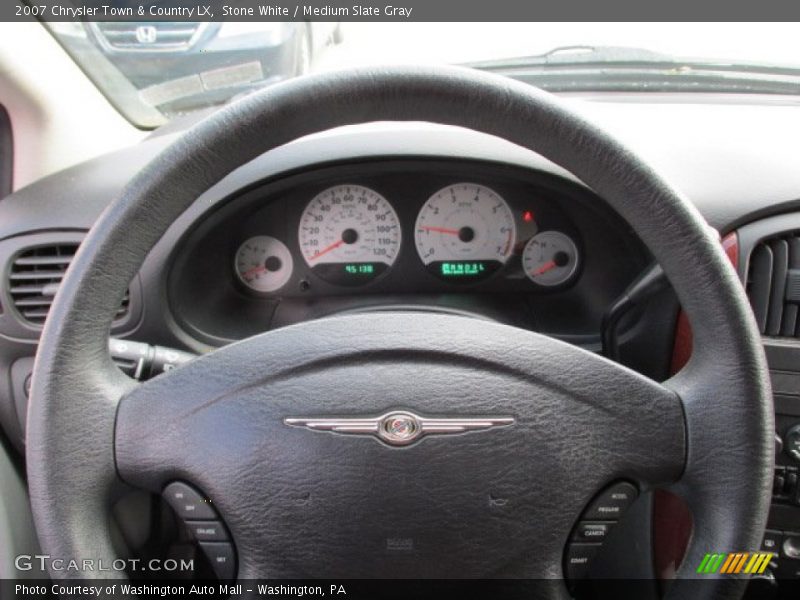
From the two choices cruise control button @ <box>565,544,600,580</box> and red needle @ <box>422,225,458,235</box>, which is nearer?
cruise control button @ <box>565,544,600,580</box>

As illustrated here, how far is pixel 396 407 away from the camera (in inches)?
39.3

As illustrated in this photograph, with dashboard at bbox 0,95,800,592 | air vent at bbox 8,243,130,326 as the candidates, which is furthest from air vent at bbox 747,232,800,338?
air vent at bbox 8,243,130,326

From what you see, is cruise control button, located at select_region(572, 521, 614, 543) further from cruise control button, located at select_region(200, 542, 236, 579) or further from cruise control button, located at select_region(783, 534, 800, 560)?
cruise control button, located at select_region(783, 534, 800, 560)

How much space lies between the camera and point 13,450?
1.71m

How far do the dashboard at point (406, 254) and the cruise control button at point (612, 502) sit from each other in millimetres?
686

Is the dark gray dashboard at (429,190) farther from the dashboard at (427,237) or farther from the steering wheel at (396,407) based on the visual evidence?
the steering wheel at (396,407)

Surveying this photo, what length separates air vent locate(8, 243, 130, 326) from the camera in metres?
1.58

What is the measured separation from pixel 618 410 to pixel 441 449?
9.3 inches

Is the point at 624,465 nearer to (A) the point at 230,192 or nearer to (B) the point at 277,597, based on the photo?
(B) the point at 277,597

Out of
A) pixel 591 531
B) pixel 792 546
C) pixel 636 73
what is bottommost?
pixel 792 546

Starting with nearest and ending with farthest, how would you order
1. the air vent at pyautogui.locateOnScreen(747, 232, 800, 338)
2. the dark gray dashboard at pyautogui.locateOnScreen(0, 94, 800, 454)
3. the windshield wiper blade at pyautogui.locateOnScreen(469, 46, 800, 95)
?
the air vent at pyautogui.locateOnScreen(747, 232, 800, 338), the dark gray dashboard at pyautogui.locateOnScreen(0, 94, 800, 454), the windshield wiper blade at pyautogui.locateOnScreen(469, 46, 800, 95)

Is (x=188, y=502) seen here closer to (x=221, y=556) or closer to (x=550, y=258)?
(x=221, y=556)

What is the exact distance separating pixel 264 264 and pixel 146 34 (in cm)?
63

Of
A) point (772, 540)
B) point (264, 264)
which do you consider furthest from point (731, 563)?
point (264, 264)
